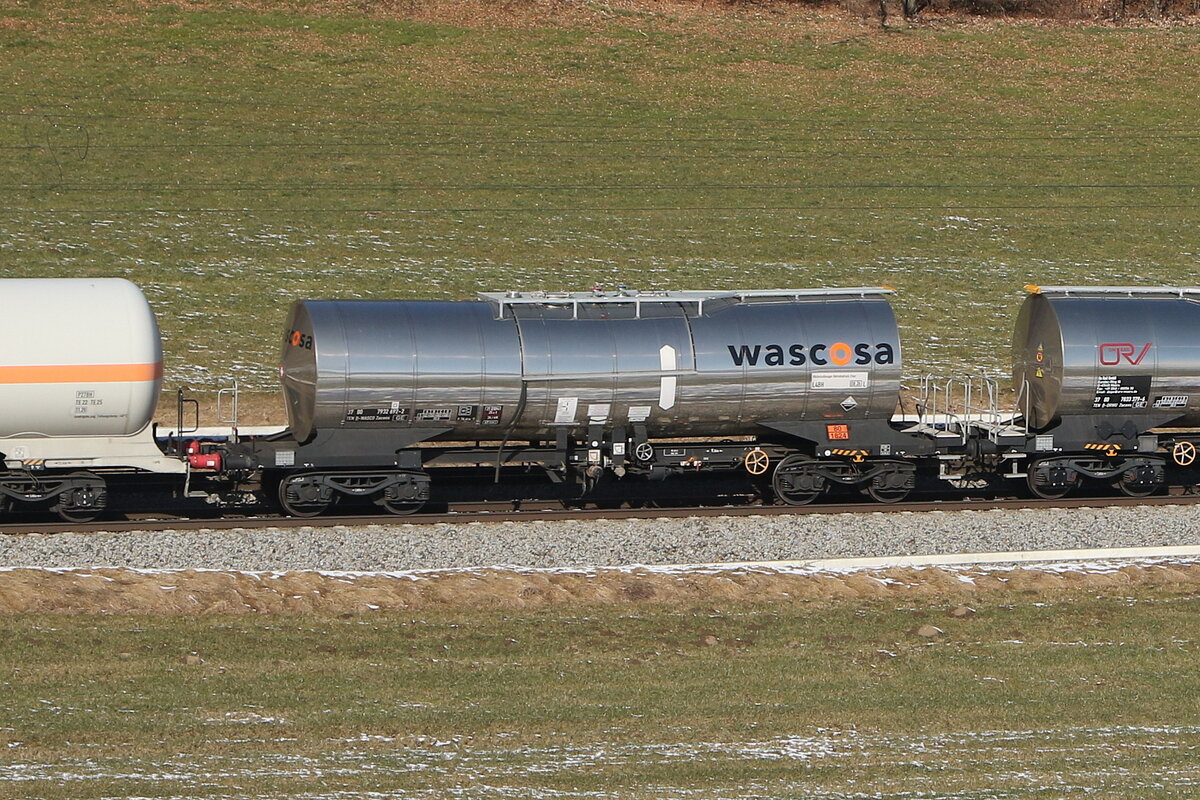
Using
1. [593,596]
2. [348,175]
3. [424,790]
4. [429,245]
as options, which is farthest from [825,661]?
[348,175]

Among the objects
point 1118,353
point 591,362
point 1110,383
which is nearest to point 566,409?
point 591,362

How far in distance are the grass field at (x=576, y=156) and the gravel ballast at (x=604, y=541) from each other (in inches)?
455

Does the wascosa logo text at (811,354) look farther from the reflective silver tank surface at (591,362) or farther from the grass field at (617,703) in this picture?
the grass field at (617,703)

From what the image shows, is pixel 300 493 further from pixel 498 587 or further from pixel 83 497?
pixel 498 587

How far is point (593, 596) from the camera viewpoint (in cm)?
1823

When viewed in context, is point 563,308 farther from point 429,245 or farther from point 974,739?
point 429,245

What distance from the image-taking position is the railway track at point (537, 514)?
2159 centimetres

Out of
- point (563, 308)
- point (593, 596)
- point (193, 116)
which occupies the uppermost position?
point (193, 116)

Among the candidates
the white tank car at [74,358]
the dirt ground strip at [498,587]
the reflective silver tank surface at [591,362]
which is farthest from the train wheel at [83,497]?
the dirt ground strip at [498,587]

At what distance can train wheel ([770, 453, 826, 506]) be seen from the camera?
77.0 ft

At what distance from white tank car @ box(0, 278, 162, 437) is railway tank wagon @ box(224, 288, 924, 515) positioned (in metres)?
1.89

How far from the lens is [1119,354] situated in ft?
76.9

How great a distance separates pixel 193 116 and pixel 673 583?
33.3 meters

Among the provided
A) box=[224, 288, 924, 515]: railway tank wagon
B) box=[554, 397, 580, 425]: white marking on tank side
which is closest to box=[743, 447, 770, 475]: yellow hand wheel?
box=[224, 288, 924, 515]: railway tank wagon
